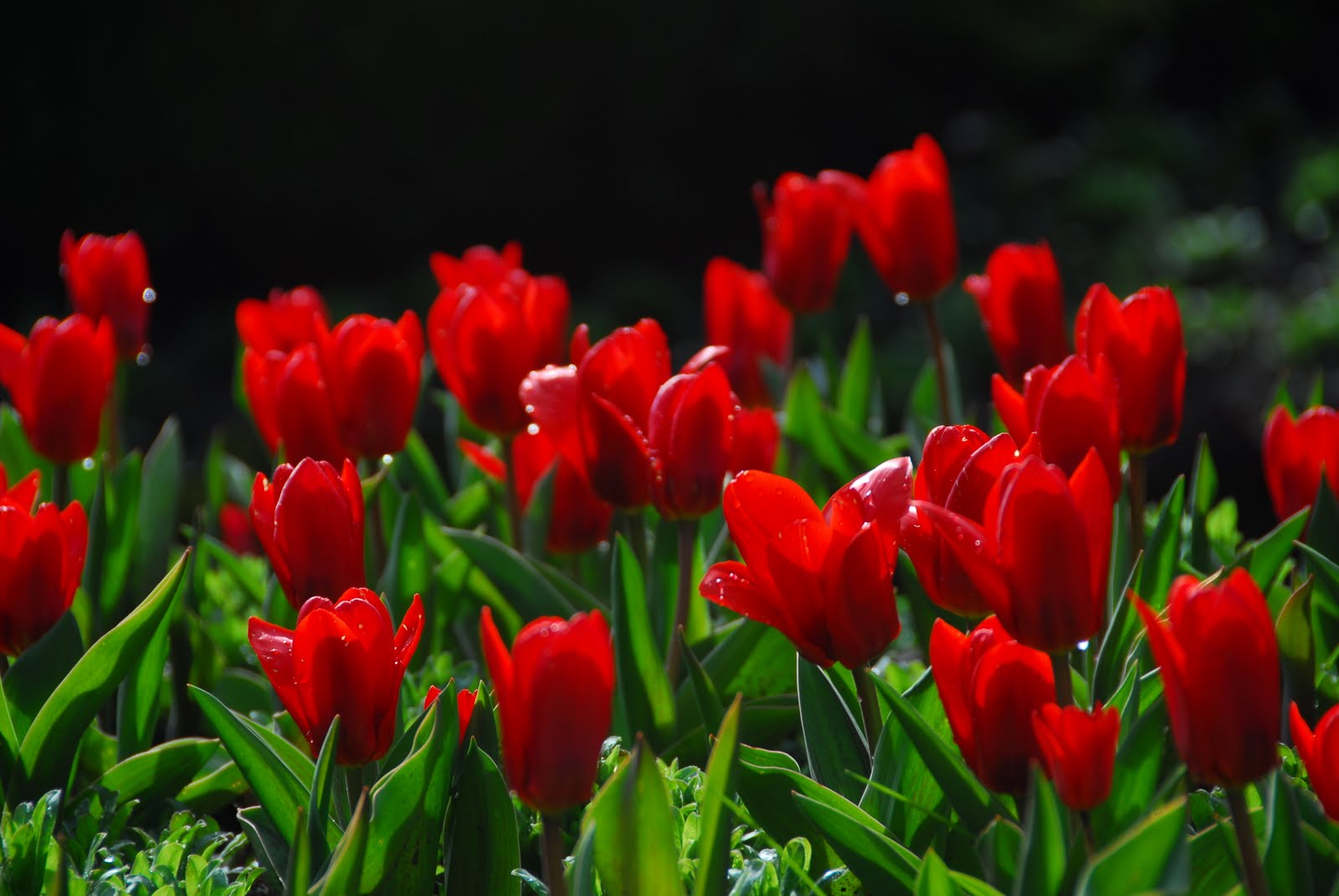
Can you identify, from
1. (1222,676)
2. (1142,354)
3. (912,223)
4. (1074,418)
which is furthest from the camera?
(912,223)

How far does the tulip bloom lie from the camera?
3.75ft

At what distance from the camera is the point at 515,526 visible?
189cm

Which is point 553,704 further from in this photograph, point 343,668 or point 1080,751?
point 1080,751

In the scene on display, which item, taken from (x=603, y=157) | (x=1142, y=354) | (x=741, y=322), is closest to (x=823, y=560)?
(x=1142, y=354)

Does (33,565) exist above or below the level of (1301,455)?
above

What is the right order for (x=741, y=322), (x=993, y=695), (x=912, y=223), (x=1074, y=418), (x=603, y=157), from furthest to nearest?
(x=603, y=157) < (x=741, y=322) < (x=912, y=223) < (x=1074, y=418) < (x=993, y=695)

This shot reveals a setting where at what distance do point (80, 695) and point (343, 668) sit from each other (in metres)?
0.41

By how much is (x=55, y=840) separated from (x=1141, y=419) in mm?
1179

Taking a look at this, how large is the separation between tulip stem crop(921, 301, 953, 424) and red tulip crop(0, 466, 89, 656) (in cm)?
129

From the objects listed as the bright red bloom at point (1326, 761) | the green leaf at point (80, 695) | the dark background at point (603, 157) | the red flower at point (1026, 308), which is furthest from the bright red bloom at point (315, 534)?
the dark background at point (603, 157)

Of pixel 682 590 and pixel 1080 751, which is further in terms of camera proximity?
pixel 682 590

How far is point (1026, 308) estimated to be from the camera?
1.97 meters

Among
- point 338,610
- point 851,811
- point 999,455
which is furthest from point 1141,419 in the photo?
point 338,610

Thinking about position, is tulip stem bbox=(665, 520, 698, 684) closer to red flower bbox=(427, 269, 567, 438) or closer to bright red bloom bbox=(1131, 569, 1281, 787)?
red flower bbox=(427, 269, 567, 438)
